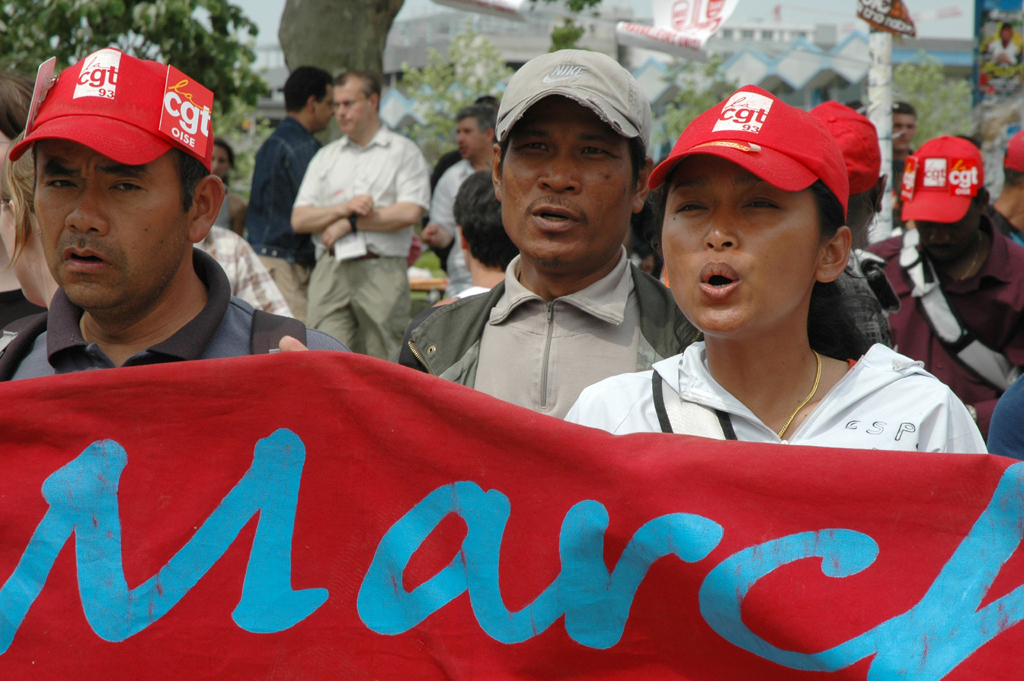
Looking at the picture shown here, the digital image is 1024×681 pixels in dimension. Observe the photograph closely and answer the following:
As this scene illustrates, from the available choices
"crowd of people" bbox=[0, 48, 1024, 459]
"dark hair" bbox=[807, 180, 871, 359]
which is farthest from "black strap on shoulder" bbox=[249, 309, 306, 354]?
"dark hair" bbox=[807, 180, 871, 359]

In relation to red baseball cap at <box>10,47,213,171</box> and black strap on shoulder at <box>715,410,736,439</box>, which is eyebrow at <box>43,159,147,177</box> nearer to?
red baseball cap at <box>10,47,213,171</box>

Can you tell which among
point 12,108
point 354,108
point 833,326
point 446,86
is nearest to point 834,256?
point 833,326

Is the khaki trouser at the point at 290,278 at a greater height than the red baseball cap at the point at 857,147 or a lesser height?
lesser

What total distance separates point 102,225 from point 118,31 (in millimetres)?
8869

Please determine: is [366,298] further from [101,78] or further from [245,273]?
[101,78]

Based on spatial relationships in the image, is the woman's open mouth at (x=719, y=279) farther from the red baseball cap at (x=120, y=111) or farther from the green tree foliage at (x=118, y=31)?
the green tree foliage at (x=118, y=31)

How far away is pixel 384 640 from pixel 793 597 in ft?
2.56

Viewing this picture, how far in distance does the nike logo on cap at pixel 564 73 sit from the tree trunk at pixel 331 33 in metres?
8.49

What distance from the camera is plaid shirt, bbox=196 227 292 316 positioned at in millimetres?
3955

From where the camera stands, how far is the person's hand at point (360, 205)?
22.8 ft

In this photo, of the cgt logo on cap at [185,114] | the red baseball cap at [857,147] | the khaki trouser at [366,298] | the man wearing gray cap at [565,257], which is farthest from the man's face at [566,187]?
the khaki trouser at [366,298]

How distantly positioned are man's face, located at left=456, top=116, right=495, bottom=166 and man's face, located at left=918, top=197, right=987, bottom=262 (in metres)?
3.83

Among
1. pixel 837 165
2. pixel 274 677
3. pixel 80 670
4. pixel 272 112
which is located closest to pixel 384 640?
Answer: pixel 274 677

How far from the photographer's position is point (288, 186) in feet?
25.0
